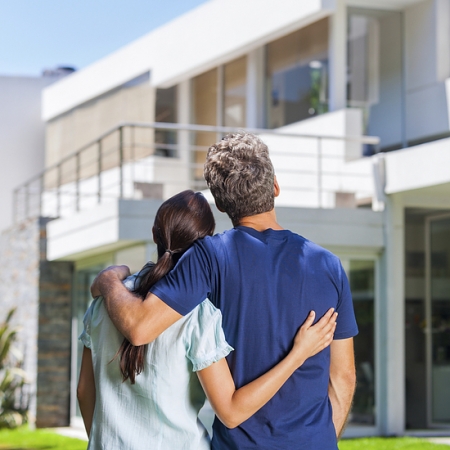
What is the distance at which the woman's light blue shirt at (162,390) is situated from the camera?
103 inches

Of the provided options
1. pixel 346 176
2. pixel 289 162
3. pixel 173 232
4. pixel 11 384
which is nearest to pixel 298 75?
pixel 289 162

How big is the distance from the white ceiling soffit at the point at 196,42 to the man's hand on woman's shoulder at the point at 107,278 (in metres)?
8.82

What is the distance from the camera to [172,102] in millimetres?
15594

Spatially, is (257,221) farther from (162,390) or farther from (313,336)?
(162,390)

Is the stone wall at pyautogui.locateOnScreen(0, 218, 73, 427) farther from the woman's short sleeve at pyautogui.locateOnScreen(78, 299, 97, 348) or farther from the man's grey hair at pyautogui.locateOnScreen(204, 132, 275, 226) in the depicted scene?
the man's grey hair at pyautogui.locateOnScreen(204, 132, 275, 226)

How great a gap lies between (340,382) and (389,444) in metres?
7.17

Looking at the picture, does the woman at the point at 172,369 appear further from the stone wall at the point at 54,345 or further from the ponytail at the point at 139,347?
the stone wall at the point at 54,345

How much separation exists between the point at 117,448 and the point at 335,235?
25.9ft

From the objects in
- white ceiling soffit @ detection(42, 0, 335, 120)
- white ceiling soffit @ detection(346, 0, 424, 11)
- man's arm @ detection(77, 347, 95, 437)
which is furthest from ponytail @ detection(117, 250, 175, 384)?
white ceiling soffit @ detection(346, 0, 424, 11)

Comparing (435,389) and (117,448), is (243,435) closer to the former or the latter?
(117,448)

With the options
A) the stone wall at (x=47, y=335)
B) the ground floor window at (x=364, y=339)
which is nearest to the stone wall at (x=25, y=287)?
the stone wall at (x=47, y=335)

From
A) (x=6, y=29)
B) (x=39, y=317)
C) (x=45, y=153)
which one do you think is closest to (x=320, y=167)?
(x=39, y=317)

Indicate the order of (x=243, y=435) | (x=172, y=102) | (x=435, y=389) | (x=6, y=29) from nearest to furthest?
1. (x=243, y=435)
2. (x=435, y=389)
3. (x=172, y=102)
4. (x=6, y=29)

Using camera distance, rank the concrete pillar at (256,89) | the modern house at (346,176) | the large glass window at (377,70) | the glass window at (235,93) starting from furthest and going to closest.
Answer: the glass window at (235,93)
the concrete pillar at (256,89)
the large glass window at (377,70)
the modern house at (346,176)
